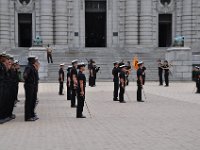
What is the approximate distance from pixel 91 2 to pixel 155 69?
1365cm

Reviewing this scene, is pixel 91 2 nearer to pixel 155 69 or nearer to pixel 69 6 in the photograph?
pixel 69 6

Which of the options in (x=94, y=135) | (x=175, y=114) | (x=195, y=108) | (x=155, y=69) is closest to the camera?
(x=94, y=135)

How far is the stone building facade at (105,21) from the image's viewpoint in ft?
176

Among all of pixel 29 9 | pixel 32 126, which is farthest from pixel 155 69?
pixel 32 126

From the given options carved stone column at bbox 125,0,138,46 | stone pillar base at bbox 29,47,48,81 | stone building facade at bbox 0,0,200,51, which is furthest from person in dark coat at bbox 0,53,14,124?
carved stone column at bbox 125,0,138,46

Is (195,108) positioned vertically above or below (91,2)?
below

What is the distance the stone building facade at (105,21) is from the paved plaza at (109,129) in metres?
32.4

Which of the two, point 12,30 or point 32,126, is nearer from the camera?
point 32,126

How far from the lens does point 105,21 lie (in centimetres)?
5703

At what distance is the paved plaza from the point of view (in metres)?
11.7

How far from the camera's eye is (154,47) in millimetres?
54938

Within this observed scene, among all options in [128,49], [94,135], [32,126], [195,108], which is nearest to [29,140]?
[94,135]

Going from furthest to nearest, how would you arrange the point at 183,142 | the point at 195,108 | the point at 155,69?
the point at 155,69 → the point at 195,108 → the point at 183,142

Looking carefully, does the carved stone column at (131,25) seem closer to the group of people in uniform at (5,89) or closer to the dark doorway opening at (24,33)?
the dark doorway opening at (24,33)
